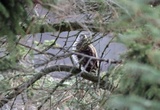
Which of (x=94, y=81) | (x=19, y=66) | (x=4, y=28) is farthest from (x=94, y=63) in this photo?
(x=4, y=28)

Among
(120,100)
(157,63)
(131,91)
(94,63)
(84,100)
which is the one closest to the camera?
(120,100)

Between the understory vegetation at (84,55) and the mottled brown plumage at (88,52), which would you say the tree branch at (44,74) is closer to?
the understory vegetation at (84,55)

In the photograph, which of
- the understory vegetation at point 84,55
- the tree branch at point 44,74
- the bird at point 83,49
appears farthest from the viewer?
the bird at point 83,49

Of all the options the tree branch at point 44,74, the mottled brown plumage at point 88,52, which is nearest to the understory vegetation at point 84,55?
the tree branch at point 44,74

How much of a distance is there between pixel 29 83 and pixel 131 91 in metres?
2.32

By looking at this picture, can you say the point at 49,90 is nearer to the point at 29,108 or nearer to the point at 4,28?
the point at 29,108

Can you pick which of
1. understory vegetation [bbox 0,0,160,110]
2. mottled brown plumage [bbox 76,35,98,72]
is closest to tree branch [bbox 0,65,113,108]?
understory vegetation [bbox 0,0,160,110]

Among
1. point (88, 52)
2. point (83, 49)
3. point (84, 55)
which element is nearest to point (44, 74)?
point (83, 49)

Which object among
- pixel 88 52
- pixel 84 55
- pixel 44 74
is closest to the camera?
pixel 84 55

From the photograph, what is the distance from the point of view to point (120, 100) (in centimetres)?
130

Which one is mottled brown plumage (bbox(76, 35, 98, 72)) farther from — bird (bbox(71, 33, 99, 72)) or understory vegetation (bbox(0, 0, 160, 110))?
understory vegetation (bbox(0, 0, 160, 110))

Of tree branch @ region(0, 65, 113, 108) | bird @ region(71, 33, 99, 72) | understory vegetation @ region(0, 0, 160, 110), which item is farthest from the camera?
Answer: bird @ region(71, 33, 99, 72)

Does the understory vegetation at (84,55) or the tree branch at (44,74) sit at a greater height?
the understory vegetation at (84,55)

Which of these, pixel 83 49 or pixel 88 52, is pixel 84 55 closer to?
pixel 83 49
